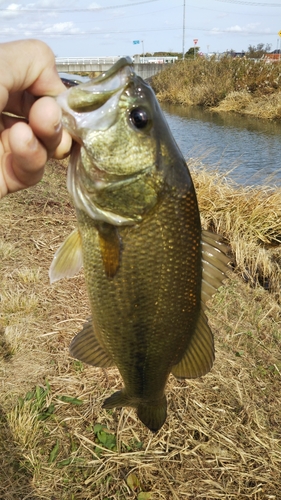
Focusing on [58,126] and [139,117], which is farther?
[139,117]

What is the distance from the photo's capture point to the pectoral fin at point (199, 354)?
2090 mm

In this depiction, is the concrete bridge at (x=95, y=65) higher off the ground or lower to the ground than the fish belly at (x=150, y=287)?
lower

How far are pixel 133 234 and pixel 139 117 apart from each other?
1.54ft

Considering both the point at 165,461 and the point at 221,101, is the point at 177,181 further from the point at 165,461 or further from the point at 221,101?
the point at 221,101

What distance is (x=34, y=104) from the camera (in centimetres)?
155

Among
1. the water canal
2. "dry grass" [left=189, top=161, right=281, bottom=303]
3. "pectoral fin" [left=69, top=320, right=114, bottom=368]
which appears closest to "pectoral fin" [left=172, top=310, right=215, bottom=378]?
"pectoral fin" [left=69, top=320, right=114, bottom=368]

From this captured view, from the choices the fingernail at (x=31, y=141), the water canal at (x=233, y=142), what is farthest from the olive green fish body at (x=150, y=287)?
the water canal at (x=233, y=142)

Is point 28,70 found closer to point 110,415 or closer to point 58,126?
point 58,126

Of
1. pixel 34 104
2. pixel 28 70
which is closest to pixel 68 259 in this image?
pixel 34 104

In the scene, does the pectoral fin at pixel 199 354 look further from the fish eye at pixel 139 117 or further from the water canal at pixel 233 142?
the water canal at pixel 233 142

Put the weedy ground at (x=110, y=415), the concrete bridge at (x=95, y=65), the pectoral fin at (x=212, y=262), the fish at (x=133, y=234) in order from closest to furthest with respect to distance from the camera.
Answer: the fish at (x=133, y=234) < the pectoral fin at (x=212, y=262) < the weedy ground at (x=110, y=415) < the concrete bridge at (x=95, y=65)

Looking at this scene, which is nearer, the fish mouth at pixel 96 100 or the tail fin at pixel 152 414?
the fish mouth at pixel 96 100

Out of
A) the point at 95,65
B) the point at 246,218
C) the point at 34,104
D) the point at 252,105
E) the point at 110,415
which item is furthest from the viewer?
the point at 95,65

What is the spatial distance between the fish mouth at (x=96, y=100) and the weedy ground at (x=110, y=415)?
2.31m
